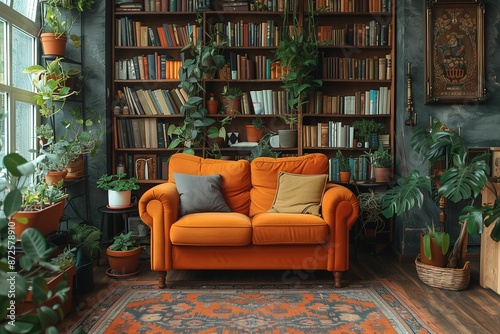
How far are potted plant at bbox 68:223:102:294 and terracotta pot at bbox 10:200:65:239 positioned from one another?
27 centimetres

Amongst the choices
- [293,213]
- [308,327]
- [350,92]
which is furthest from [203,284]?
[350,92]

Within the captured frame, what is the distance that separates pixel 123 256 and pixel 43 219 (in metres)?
0.82

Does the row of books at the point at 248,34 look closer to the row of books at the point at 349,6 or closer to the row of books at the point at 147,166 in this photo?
the row of books at the point at 349,6

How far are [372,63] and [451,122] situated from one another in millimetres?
977

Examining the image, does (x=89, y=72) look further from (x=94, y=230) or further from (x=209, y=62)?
(x=94, y=230)

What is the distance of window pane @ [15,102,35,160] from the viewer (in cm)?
418

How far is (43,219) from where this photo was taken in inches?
131

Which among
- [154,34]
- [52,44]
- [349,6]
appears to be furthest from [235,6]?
[52,44]

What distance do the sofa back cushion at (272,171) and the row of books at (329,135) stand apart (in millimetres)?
682

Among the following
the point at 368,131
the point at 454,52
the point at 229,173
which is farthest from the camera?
the point at 368,131

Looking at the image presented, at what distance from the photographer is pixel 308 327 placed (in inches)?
116

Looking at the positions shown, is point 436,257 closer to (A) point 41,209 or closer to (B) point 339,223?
(B) point 339,223

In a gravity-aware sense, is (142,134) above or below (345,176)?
above

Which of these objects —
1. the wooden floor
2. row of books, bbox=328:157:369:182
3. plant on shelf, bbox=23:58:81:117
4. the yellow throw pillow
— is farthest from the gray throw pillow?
row of books, bbox=328:157:369:182
